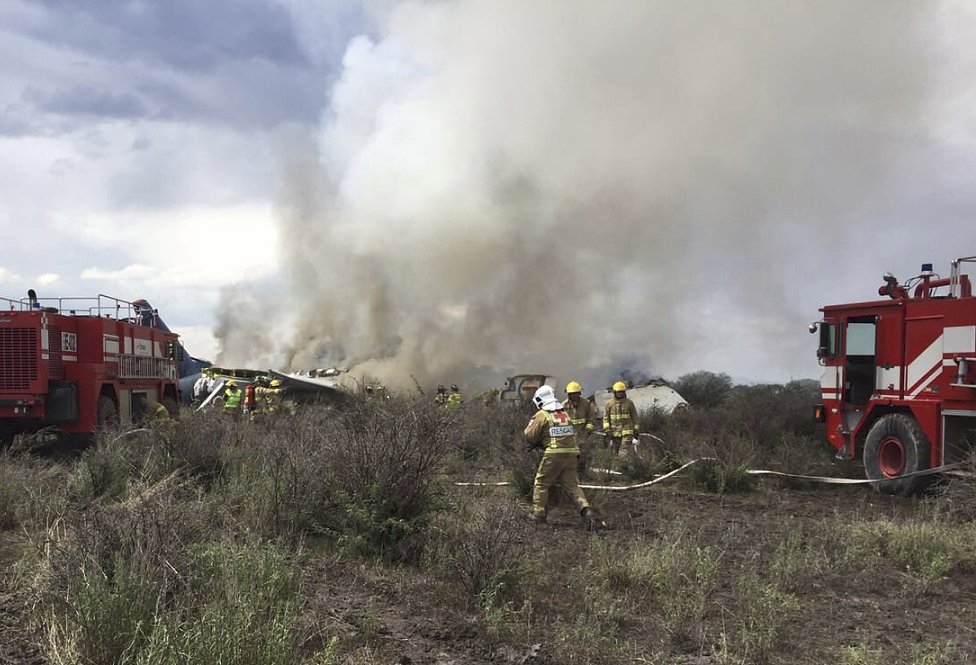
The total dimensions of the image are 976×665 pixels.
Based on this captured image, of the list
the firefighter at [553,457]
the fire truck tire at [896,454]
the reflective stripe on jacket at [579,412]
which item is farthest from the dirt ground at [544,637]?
the reflective stripe on jacket at [579,412]

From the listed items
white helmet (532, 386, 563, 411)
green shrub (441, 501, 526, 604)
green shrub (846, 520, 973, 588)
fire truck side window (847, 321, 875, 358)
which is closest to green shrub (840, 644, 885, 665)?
green shrub (846, 520, 973, 588)

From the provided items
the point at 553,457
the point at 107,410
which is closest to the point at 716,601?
the point at 553,457

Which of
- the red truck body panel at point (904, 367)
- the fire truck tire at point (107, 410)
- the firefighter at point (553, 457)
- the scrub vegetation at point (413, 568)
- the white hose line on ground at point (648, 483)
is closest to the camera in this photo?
the scrub vegetation at point (413, 568)

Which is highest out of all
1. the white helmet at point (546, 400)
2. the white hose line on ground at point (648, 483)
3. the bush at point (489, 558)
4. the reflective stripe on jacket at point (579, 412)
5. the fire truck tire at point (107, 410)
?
the white helmet at point (546, 400)

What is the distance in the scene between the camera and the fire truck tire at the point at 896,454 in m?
9.08

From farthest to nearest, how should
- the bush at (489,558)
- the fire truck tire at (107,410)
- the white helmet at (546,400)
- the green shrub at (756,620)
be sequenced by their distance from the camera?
the fire truck tire at (107,410), the white helmet at (546,400), the bush at (489,558), the green shrub at (756,620)

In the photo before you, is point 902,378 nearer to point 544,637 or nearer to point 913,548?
point 913,548

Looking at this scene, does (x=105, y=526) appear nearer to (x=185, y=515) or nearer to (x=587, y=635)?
(x=185, y=515)

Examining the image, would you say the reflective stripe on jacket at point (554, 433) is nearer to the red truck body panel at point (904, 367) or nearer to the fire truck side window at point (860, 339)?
the red truck body panel at point (904, 367)

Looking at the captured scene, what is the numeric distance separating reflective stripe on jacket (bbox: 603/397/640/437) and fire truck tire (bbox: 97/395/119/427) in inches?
324

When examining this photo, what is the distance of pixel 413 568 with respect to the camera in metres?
5.68

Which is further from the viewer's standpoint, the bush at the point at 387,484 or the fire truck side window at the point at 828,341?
the fire truck side window at the point at 828,341

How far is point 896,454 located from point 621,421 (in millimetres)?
3937

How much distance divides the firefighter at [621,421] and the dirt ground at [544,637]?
4320 millimetres
